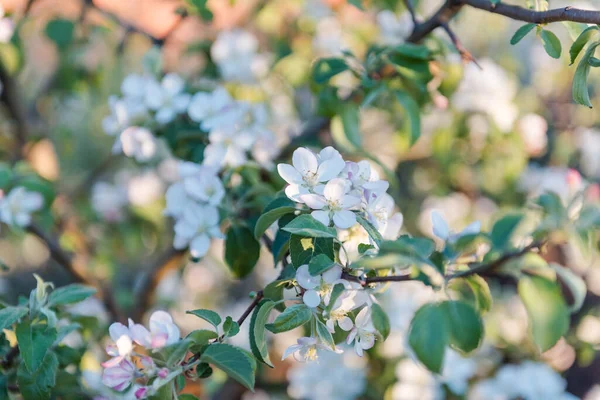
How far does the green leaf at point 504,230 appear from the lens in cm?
54

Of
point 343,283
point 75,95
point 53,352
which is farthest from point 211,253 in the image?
point 343,283

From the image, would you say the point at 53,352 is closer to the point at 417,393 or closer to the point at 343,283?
the point at 343,283

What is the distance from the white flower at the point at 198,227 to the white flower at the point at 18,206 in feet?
1.20

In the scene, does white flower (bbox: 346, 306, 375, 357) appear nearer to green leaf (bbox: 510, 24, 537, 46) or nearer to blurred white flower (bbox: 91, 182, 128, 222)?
green leaf (bbox: 510, 24, 537, 46)

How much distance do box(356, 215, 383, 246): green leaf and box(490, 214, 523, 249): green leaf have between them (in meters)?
0.12

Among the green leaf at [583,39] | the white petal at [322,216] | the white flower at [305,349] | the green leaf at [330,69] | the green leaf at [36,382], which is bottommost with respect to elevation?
the green leaf at [36,382]

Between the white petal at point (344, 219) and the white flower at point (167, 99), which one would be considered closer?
the white petal at point (344, 219)

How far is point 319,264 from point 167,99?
2.03 feet

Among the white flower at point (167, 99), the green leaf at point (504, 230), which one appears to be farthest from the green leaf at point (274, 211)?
the white flower at point (167, 99)

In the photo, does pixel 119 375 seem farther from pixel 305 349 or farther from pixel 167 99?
pixel 167 99

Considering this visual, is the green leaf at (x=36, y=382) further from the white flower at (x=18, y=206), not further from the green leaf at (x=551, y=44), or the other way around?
the green leaf at (x=551, y=44)

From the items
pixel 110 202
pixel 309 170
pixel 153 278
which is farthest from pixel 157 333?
pixel 110 202

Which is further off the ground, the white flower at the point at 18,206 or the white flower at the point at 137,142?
the white flower at the point at 137,142

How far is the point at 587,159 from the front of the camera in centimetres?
192
